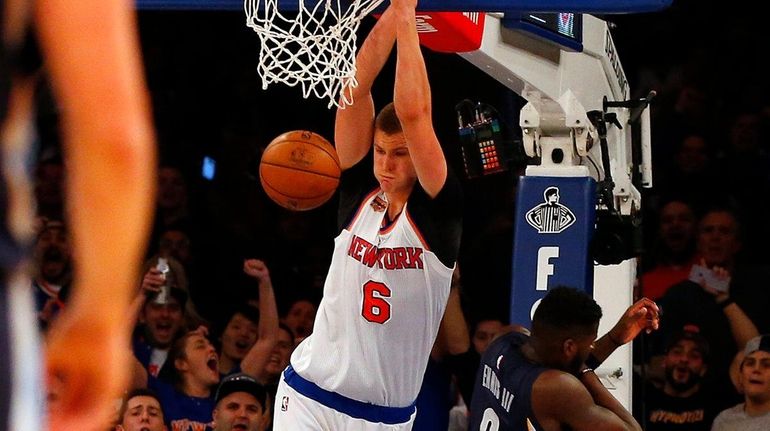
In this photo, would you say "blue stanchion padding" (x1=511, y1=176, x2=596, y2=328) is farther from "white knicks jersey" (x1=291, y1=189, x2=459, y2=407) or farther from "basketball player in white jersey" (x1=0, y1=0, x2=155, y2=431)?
"basketball player in white jersey" (x1=0, y1=0, x2=155, y2=431)

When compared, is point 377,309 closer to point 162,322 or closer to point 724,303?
point 162,322

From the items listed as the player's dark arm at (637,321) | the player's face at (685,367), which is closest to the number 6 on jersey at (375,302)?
the player's dark arm at (637,321)

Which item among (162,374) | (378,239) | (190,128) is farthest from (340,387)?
(190,128)

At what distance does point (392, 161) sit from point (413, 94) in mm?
433

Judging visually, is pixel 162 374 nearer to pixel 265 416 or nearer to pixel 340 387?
pixel 265 416

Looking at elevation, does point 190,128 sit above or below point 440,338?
above

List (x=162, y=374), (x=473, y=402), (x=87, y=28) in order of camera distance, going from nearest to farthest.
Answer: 1. (x=87, y=28)
2. (x=473, y=402)
3. (x=162, y=374)

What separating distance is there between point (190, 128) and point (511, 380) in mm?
6046

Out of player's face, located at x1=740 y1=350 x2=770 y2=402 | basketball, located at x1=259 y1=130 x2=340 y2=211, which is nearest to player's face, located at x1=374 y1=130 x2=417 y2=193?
basketball, located at x1=259 y1=130 x2=340 y2=211

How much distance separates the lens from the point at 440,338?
24.3 feet

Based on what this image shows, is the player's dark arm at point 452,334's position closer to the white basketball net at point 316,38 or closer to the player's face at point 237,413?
the player's face at point 237,413

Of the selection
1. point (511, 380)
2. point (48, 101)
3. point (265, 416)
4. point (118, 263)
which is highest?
point (48, 101)

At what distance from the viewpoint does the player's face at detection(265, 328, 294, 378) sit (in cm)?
798

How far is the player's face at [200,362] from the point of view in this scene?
7590mm
